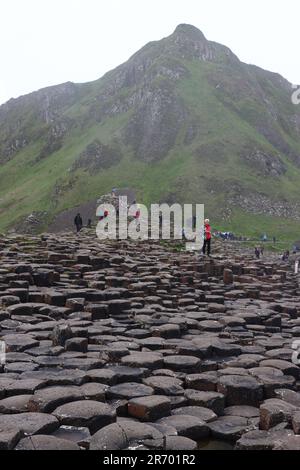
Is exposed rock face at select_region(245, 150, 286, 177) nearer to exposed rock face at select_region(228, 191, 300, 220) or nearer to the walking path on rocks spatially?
exposed rock face at select_region(228, 191, 300, 220)

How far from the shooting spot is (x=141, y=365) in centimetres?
685

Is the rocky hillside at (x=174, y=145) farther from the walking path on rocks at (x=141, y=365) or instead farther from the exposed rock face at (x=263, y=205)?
the walking path on rocks at (x=141, y=365)

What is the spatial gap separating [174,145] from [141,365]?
245 feet

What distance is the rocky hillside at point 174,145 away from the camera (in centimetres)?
6538

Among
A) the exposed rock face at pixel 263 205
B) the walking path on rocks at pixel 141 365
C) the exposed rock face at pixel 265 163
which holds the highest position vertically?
the exposed rock face at pixel 265 163

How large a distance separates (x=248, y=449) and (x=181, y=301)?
23.1ft

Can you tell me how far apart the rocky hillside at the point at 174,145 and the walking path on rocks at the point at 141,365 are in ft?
149

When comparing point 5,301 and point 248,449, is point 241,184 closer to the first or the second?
point 5,301

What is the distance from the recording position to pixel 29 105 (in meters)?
139

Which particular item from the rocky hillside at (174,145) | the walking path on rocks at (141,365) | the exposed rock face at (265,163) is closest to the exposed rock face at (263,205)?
the rocky hillside at (174,145)

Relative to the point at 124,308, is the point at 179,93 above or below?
above

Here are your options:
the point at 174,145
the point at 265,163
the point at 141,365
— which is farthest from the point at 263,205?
the point at 141,365

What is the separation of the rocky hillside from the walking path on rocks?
45273 millimetres

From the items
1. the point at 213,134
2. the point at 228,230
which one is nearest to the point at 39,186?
the point at 213,134
